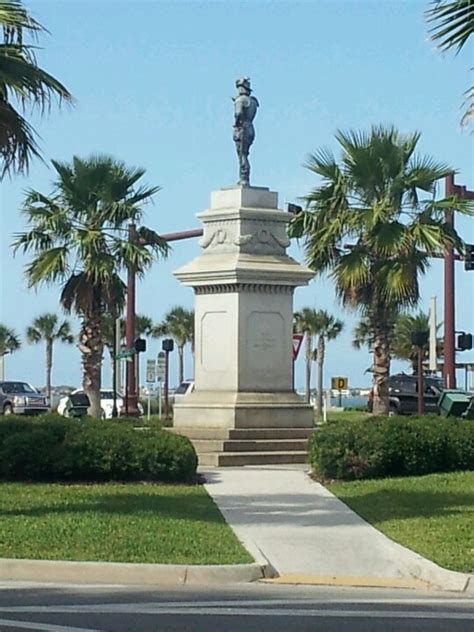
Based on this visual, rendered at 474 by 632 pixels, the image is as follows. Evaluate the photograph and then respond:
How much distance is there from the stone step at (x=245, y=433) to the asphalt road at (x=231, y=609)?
1117 cm

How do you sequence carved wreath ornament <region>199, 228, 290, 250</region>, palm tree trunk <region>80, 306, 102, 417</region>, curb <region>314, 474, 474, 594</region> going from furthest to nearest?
palm tree trunk <region>80, 306, 102, 417</region> < carved wreath ornament <region>199, 228, 290, 250</region> < curb <region>314, 474, 474, 594</region>

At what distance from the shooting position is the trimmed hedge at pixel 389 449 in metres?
20.1

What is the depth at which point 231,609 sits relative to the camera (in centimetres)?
1054

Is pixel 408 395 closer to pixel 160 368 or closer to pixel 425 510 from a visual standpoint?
pixel 160 368

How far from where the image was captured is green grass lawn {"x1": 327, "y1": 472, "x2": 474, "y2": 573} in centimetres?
1352

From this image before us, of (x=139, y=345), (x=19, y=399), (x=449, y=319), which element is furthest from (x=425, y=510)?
(x=19, y=399)

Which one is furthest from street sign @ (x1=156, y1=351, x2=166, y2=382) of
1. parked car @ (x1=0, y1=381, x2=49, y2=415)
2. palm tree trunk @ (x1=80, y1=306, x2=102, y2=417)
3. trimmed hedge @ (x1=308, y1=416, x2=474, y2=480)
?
trimmed hedge @ (x1=308, y1=416, x2=474, y2=480)

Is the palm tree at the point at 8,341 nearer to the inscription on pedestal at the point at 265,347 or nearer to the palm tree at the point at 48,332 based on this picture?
the palm tree at the point at 48,332

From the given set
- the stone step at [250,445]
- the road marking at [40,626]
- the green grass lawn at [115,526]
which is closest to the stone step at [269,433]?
the stone step at [250,445]

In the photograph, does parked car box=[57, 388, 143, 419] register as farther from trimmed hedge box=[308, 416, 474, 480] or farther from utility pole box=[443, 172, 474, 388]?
utility pole box=[443, 172, 474, 388]

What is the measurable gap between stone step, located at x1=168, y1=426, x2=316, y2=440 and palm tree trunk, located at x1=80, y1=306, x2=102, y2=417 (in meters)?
8.91

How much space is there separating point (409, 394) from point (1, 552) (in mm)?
32464

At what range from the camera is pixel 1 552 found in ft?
42.5

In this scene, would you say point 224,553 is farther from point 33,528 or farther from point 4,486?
point 4,486
